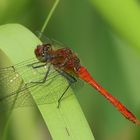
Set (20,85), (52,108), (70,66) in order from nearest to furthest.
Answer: (52,108) → (20,85) → (70,66)

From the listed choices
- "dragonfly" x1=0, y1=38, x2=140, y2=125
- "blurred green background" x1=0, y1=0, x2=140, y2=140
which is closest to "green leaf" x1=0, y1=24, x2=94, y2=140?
"dragonfly" x1=0, y1=38, x2=140, y2=125

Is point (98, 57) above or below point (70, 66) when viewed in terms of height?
above

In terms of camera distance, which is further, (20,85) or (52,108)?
(20,85)

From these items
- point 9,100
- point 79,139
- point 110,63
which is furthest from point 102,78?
point 79,139

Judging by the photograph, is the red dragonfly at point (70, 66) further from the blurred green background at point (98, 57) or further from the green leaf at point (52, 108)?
the green leaf at point (52, 108)

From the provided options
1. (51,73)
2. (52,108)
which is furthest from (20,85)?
(52,108)

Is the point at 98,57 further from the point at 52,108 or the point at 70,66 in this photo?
the point at 52,108
